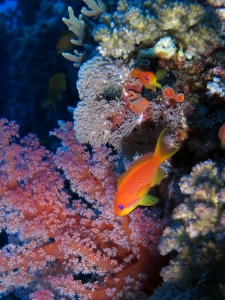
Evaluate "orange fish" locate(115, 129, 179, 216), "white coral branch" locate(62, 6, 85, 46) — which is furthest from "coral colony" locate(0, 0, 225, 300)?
"white coral branch" locate(62, 6, 85, 46)

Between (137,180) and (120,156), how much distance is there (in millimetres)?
1085

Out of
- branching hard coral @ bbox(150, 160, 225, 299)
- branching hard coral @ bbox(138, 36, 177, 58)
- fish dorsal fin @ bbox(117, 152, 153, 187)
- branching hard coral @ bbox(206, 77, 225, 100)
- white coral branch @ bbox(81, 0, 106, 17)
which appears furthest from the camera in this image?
white coral branch @ bbox(81, 0, 106, 17)

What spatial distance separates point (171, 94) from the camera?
270cm

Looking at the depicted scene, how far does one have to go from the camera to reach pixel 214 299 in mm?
1869

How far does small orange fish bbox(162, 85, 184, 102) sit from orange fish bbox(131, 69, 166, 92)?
2.7 inches

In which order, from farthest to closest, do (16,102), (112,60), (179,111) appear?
(16,102) → (112,60) → (179,111)

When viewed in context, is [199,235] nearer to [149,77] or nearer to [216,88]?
[216,88]

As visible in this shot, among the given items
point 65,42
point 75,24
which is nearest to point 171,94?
point 75,24

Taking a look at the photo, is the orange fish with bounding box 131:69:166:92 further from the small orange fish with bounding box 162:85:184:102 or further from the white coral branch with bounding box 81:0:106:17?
the white coral branch with bounding box 81:0:106:17

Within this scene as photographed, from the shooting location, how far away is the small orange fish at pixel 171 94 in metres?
2.68

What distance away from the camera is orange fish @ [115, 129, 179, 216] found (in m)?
2.13

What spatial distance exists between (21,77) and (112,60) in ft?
14.8

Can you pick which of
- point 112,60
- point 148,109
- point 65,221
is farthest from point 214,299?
point 112,60

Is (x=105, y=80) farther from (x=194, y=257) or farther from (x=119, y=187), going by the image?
(x=194, y=257)
